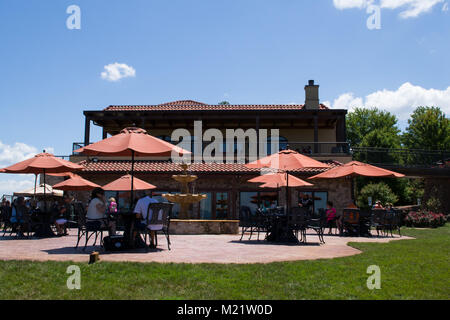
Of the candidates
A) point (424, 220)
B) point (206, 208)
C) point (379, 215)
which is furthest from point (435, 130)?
point (379, 215)

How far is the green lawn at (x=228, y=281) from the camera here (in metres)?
3.95

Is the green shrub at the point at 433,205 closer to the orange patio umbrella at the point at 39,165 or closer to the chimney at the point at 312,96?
the chimney at the point at 312,96

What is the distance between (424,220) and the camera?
55.6ft

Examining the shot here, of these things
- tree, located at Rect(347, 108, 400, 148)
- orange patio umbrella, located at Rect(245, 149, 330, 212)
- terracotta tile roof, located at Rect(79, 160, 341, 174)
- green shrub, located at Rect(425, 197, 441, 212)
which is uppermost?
tree, located at Rect(347, 108, 400, 148)

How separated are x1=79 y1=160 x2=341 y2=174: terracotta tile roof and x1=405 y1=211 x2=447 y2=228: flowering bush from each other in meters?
4.12

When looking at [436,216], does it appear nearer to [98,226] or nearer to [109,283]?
[98,226]

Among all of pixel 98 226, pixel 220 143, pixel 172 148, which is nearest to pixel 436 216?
pixel 220 143

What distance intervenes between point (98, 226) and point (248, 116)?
1477 cm

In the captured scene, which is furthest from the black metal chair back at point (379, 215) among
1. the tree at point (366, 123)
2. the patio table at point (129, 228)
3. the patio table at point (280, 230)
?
the tree at point (366, 123)

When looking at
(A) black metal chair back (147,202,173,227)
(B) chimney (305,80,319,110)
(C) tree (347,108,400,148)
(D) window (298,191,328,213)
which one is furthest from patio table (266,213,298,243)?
(C) tree (347,108,400,148)

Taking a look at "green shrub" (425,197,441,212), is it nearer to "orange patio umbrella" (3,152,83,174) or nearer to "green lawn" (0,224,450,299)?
"green lawn" (0,224,450,299)

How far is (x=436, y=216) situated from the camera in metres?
17.0

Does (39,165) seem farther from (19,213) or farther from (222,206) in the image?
(222,206)

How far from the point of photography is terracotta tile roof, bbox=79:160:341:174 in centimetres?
1881
